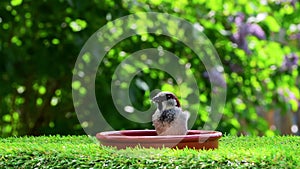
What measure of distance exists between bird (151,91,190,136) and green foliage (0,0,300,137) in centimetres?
216

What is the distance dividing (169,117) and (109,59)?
2.80m

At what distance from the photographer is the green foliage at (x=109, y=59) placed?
511 cm

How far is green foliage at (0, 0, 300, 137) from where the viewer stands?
5105 mm

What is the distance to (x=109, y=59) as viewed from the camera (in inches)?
211

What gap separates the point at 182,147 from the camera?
2.53 m

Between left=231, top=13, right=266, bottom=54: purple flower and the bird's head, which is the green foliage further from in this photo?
the bird's head

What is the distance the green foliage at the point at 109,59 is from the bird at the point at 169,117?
2.16m

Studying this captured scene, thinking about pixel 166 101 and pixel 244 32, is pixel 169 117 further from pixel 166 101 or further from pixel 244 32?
pixel 244 32

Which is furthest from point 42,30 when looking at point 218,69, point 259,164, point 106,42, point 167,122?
point 259,164

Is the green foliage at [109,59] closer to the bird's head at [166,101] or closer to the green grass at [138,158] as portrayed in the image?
the bird's head at [166,101]

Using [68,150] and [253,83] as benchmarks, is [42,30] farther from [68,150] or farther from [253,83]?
[68,150]

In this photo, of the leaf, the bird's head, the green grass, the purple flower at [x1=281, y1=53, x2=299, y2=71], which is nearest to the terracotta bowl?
the green grass

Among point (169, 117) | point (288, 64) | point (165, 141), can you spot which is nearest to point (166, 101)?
point (169, 117)

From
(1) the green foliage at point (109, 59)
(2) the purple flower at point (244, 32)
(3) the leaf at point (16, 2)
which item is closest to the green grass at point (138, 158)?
(1) the green foliage at point (109, 59)
